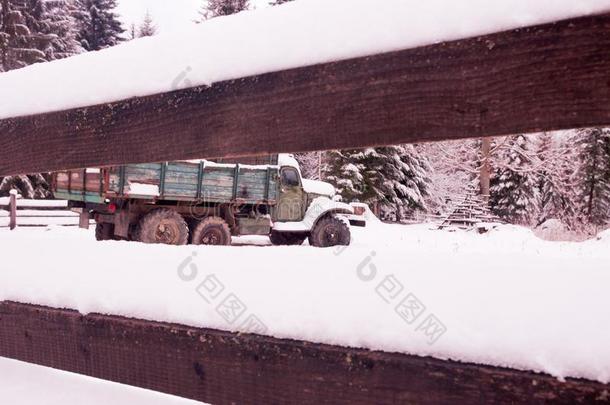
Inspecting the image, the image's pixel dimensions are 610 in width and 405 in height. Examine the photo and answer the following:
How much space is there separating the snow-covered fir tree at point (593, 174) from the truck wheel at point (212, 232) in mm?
22004

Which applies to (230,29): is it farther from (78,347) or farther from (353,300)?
(78,347)

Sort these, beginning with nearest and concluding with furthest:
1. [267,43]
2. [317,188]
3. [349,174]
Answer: [267,43], [317,188], [349,174]

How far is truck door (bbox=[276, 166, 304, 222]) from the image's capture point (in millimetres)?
11422

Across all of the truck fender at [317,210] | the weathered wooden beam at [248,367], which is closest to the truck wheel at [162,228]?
the truck fender at [317,210]

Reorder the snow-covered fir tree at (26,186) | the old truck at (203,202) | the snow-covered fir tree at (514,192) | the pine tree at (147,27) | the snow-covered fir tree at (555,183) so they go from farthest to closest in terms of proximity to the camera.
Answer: the pine tree at (147,27) < the snow-covered fir tree at (514,192) < the snow-covered fir tree at (555,183) < the snow-covered fir tree at (26,186) < the old truck at (203,202)

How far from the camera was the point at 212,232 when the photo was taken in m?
10.4

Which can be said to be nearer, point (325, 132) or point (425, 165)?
point (325, 132)

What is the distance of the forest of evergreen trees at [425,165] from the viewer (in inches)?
833

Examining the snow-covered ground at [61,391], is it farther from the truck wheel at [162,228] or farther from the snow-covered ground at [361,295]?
the truck wheel at [162,228]

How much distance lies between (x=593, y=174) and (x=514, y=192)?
429 centimetres

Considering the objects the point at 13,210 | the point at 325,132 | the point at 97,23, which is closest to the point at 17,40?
the point at 13,210

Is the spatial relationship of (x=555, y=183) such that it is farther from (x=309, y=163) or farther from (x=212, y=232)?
(x=212, y=232)

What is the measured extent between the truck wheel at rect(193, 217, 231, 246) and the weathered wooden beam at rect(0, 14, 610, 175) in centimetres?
901

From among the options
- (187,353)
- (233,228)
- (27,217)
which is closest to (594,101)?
(187,353)
